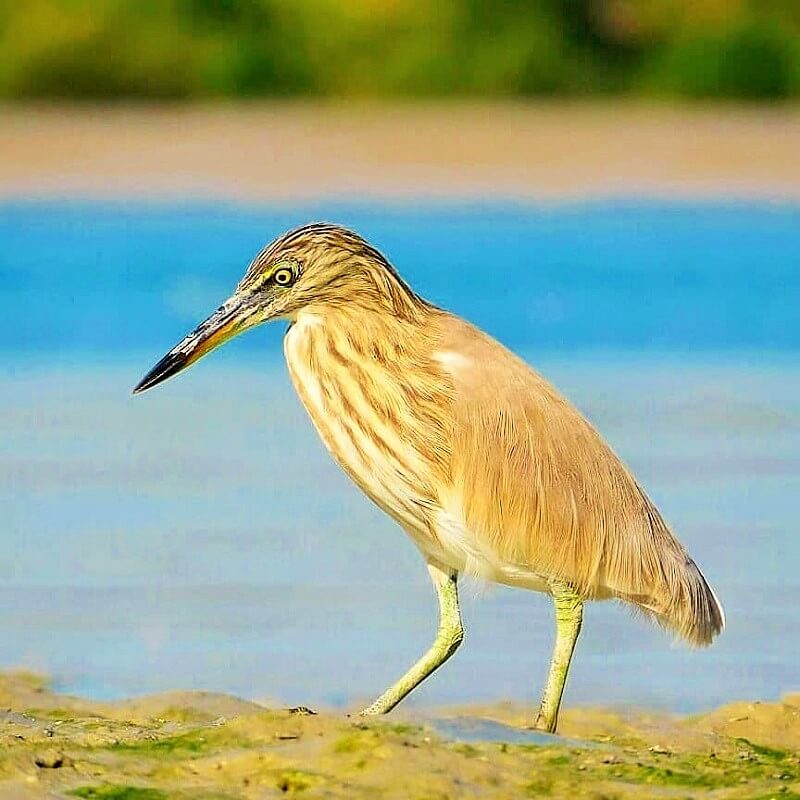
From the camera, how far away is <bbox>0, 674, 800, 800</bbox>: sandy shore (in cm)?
368

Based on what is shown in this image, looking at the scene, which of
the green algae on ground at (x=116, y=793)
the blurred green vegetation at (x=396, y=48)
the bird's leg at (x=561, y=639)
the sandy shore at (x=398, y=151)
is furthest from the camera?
the blurred green vegetation at (x=396, y=48)

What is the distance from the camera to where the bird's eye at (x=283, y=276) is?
4.31 meters

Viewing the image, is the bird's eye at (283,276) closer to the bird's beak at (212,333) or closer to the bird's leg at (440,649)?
the bird's beak at (212,333)

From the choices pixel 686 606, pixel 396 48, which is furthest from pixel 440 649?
pixel 396 48

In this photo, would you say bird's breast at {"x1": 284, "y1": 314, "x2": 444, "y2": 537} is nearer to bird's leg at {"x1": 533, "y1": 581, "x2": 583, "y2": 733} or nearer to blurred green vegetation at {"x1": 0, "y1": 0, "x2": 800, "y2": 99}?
bird's leg at {"x1": 533, "y1": 581, "x2": 583, "y2": 733}

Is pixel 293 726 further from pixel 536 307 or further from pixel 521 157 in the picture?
pixel 521 157

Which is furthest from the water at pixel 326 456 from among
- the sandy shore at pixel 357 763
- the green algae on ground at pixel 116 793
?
the green algae on ground at pixel 116 793

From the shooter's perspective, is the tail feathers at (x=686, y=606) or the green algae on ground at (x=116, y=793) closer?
the green algae on ground at (x=116, y=793)

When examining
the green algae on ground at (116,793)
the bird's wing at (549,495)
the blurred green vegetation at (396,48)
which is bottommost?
the green algae on ground at (116,793)

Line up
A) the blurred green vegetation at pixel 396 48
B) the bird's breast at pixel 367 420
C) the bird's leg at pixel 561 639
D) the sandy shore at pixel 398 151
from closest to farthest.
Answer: the bird's breast at pixel 367 420
the bird's leg at pixel 561 639
the sandy shore at pixel 398 151
the blurred green vegetation at pixel 396 48

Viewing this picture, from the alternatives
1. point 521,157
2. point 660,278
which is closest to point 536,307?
point 660,278

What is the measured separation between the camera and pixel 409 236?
15.3 metres

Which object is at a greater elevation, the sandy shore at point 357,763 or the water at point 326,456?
the water at point 326,456

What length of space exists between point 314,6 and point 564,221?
538cm
